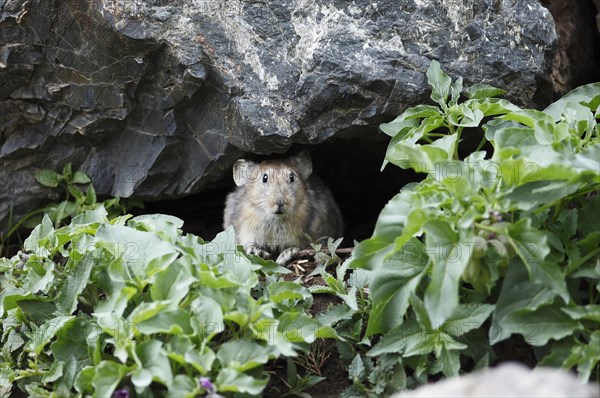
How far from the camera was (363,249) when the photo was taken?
4.77 m

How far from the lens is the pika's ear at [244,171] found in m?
7.32

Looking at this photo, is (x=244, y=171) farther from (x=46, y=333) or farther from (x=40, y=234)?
(x=46, y=333)

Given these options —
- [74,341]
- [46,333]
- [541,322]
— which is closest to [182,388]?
[74,341]

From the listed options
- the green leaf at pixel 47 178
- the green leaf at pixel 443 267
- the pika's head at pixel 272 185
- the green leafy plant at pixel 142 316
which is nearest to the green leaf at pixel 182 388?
the green leafy plant at pixel 142 316

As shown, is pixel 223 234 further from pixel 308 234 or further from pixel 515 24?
pixel 515 24

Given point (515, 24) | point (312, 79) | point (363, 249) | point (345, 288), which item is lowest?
point (345, 288)

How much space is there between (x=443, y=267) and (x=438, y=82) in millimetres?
1731

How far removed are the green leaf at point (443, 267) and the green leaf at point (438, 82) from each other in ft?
4.49

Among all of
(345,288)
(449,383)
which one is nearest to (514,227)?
(449,383)

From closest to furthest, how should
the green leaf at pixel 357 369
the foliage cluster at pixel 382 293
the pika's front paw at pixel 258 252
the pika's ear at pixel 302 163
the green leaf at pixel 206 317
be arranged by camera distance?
the foliage cluster at pixel 382 293, the green leaf at pixel 206 317, the green leaf at pixel 357 369, the pika's front paw at pixel 258 252, the pika's ear at pixel 302 163

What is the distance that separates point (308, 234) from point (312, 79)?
5.67 ft

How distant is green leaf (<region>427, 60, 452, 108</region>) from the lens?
571 cm

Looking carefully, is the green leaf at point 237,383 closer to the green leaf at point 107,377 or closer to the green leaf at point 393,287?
the green leaf at point 107,377

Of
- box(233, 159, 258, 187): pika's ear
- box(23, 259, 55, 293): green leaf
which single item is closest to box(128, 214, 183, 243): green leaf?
box(23, 259, 55, 293): green leaf
